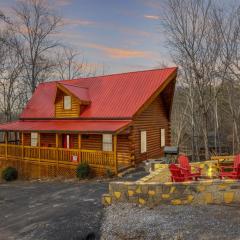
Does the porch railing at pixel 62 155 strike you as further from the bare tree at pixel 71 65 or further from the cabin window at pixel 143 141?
the bare tree at pixel 71 65

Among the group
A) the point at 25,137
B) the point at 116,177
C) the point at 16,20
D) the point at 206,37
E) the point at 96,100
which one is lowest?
the point at 116,177

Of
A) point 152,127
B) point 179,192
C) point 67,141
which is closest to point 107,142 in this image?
point 67,141

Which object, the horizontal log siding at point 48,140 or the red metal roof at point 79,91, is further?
the horizontal log siding at point 48,140

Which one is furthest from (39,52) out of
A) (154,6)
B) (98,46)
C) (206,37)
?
(206,37)

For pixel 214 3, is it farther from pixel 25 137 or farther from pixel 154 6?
pixel 25 137

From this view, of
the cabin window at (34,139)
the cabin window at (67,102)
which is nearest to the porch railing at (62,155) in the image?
the cabin window at (34,139)

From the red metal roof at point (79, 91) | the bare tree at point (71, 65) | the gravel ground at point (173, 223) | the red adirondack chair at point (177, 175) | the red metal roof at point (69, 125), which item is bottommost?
the gravel ground at point (173, 223)

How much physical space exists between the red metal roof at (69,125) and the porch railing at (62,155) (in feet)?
4.13

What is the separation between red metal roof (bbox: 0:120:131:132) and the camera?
58.4 ft

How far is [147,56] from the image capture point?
1387 inches

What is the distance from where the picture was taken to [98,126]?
1841cm

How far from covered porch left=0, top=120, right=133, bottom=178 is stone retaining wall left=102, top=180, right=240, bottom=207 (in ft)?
24.7

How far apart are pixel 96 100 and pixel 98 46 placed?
12741mm

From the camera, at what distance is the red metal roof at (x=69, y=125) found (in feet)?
58.4
